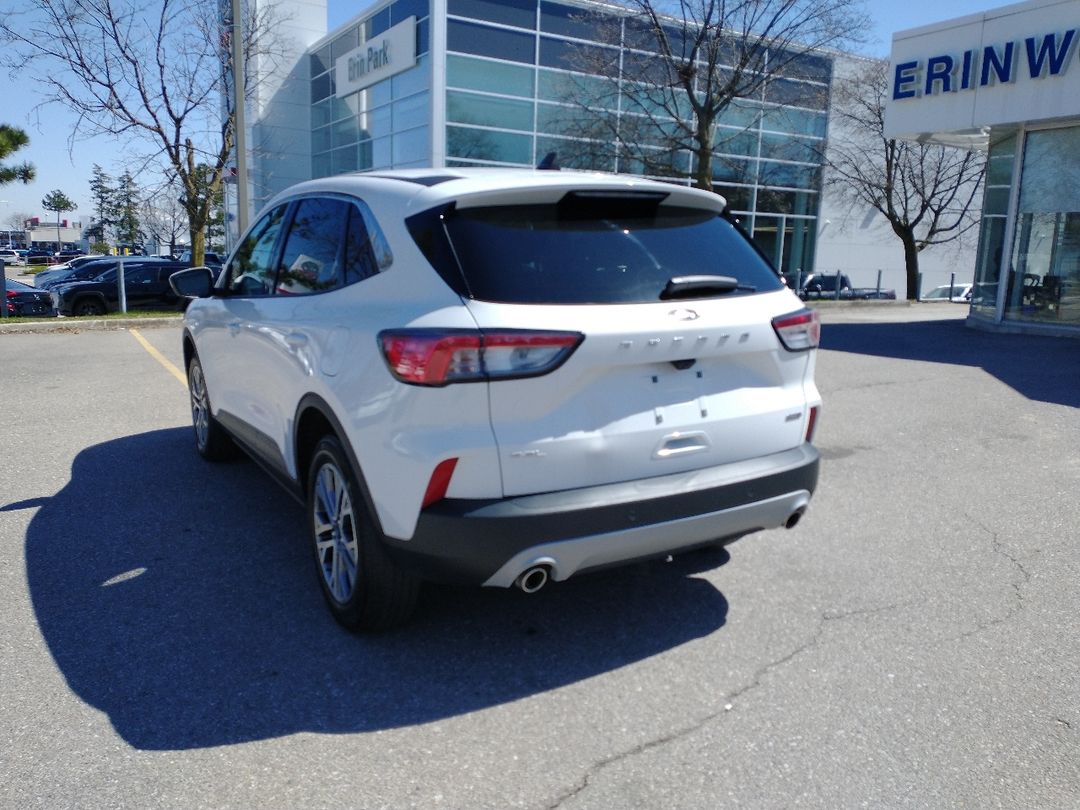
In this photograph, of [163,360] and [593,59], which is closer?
[163,360]

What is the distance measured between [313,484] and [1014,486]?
4.59 metres

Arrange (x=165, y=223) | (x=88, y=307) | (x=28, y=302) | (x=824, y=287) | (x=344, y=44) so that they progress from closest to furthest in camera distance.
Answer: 1. (x=28, y=302)
2. (x=88, y=307)
3. (x=824, y=287)
4. (x=344, y=44)
5. (x=165, y=223)

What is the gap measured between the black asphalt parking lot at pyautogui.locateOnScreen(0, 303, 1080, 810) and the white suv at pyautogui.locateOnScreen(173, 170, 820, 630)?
0.41 metres

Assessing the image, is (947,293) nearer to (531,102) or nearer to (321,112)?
(531,102)

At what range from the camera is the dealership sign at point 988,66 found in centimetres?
1457

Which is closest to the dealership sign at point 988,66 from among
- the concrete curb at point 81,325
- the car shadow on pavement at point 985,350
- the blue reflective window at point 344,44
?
the car shadow on pavement at point 985,350

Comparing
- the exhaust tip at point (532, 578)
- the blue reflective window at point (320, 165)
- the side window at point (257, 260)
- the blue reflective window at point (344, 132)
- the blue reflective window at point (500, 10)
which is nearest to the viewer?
the exhaust tip at point (532, 578)

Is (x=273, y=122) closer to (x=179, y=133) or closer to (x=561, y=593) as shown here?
(x=179, y=133)

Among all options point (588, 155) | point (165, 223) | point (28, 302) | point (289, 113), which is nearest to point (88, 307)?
point (28, 302)

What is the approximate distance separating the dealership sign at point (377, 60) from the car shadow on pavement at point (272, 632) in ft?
79.6

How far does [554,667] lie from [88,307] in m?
18.8

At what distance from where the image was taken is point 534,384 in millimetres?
2848

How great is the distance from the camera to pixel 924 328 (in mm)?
16953

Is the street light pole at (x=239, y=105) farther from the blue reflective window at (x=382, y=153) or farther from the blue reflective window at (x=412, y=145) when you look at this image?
the blue reflective window at (x=382, y=153)
